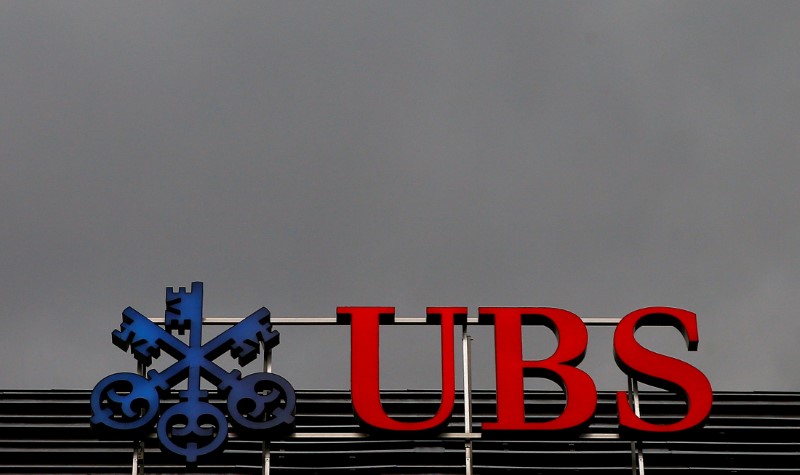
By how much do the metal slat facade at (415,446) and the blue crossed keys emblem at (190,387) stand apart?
1198 millimetres

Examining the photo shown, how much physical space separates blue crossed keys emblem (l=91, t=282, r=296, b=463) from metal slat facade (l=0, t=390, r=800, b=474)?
3.93 feet

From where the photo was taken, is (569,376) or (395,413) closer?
(569,376)

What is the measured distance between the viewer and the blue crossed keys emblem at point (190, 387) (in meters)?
31.4

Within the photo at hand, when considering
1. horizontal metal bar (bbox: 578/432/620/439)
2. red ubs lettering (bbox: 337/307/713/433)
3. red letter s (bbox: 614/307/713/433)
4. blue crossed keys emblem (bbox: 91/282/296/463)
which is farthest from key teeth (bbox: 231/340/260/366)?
red letter s (bbox: 614/307/713/433)

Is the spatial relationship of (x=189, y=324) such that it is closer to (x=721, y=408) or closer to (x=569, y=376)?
(x=569, y=376)

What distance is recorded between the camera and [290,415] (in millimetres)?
31609

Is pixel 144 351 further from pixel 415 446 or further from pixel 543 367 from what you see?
pixel 543 367

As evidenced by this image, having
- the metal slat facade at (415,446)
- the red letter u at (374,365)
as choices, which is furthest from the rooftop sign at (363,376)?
the metal slat facade at (415,446)

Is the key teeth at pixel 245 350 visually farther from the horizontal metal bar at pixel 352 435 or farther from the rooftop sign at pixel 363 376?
the horizontal metal bar at pixel 352 435

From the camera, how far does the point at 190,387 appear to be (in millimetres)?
32156

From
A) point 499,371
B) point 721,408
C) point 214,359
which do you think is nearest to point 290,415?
point 214,359

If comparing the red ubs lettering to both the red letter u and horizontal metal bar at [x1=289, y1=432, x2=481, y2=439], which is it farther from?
horizontal metal bar at [x1=289, y1=432, x2=481, y2=439]

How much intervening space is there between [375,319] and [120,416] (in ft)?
18.5

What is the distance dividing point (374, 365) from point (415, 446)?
2.75 meters
